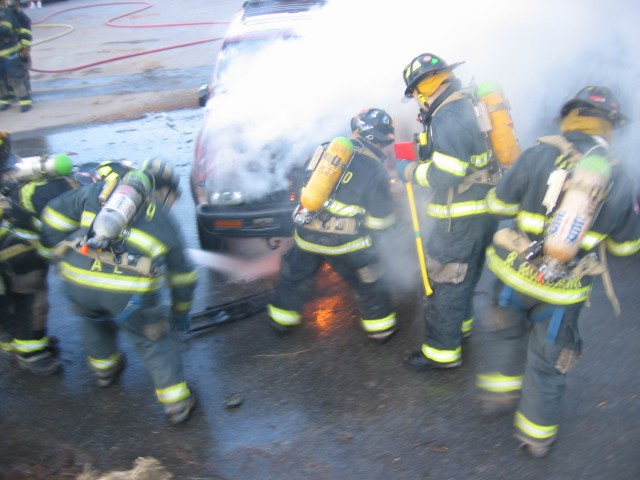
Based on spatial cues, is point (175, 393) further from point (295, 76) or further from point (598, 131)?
point (295, 76)

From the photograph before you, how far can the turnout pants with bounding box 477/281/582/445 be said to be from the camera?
9.75 ft

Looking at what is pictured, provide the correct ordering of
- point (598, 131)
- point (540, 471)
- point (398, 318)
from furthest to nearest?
point (398, 318), point (540, 471), point (598, 131)

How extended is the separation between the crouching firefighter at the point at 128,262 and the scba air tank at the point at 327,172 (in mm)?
834

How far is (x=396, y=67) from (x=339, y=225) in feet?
8.07

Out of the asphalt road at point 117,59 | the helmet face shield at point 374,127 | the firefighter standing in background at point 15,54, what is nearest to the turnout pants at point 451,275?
the helmet face shield at point 374,127

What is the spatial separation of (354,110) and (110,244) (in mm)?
2817

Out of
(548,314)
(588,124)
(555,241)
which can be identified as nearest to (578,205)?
(555,241)

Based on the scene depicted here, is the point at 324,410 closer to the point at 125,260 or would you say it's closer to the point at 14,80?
Result: the point at 125,260

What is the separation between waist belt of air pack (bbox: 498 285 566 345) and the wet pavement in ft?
2.33

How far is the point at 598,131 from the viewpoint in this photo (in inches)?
112

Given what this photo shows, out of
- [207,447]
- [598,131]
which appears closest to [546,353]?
[598,131]

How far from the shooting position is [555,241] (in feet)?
8.80

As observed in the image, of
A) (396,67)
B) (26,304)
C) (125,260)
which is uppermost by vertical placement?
(396,67)

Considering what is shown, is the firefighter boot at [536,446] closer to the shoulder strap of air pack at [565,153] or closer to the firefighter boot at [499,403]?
the firefighter boot at [499,403]
